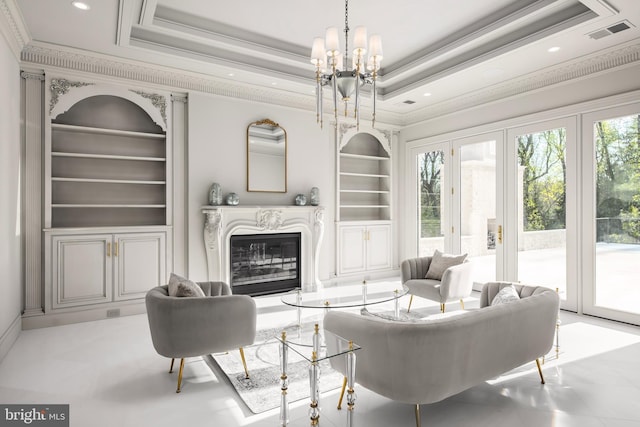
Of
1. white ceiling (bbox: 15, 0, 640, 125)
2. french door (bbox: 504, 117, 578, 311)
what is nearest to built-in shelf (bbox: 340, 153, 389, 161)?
white ceiling (bbox: 15, 0, 640, 125)

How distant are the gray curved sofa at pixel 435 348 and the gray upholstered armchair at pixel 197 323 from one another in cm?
71

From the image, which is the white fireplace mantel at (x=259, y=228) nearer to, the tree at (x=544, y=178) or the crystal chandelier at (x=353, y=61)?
the crystal chandelier at (x=353, y=61)

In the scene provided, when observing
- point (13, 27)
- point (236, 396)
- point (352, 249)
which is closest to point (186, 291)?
point (236, 396)

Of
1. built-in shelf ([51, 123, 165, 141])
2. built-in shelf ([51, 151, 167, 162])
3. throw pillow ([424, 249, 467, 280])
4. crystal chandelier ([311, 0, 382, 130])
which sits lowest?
throw pillow ([424, 249, 467, 280])

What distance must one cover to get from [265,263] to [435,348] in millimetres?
3641

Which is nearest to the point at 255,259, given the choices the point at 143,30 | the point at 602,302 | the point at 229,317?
the point at 229,317

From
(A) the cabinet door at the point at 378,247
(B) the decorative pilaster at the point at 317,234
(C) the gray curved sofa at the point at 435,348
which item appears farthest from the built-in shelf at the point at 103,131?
(A) the cabinet door at the point at 378,247

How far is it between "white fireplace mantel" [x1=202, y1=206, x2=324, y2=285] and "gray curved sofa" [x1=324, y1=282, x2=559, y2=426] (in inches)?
110

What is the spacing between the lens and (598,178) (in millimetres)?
4109

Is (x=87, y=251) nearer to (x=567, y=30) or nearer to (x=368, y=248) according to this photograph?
(x=368, y=248)

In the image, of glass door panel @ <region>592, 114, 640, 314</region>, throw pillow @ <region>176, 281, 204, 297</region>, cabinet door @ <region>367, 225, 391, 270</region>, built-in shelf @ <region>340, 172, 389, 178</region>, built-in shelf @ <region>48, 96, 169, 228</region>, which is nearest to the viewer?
throw pillow @ <region>176, 281, 204, 297</region>

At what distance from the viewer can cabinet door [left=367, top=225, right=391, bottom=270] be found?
6.31m

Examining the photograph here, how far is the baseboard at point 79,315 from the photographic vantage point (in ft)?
12.7

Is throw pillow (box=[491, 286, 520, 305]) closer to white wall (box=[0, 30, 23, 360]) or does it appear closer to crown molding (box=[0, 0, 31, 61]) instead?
white wall (box=[0, 30, 23, 360])
